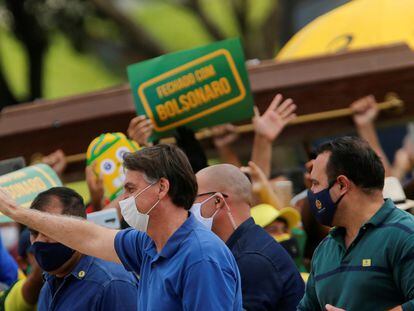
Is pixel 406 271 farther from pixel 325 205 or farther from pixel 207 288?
pixel 207 288

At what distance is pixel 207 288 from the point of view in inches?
194

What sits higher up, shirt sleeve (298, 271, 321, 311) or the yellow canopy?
shirt sleeve (298, 271, 321, 311)

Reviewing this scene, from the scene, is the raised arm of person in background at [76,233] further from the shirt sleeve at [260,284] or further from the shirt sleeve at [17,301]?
the shirt sleeve at [17,301]

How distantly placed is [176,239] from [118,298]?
78cm

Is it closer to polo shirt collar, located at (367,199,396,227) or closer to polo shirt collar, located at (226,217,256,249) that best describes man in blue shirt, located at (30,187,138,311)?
polo shirt collar, located at (226,217,256,249)

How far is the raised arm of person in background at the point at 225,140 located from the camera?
8.30 meters

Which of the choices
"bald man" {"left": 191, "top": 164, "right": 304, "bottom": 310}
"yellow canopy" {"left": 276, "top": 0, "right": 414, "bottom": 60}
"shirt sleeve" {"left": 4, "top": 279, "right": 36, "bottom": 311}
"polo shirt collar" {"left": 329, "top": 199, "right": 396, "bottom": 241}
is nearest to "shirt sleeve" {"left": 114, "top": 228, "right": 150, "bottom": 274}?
"bald man" {"left": 191, "top": 164, "right": 304, "bottom": 310}

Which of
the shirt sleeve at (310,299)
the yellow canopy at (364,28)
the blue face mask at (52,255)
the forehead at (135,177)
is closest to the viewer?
the forehead at (135,177)

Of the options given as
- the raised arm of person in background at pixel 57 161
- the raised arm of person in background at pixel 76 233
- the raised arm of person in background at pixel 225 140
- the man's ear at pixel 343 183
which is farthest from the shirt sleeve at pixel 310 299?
the raised arm of person in background at pixel 57 161

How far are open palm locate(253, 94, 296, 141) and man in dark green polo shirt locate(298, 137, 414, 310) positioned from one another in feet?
7.73

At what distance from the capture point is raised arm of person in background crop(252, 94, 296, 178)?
25.7 feet

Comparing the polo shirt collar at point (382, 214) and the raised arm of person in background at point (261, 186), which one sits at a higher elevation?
the polo shirt collar at point (382, 214)

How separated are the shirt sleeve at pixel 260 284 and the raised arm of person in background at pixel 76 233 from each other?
24.5 inches

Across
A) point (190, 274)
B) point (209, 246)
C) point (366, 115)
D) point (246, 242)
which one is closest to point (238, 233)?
point (246, 242)
